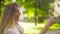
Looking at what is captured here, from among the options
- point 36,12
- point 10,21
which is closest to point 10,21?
point 10,21

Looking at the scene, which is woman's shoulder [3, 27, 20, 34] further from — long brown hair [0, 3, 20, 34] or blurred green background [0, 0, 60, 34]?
blurred green background [0, 0, 60, 34]

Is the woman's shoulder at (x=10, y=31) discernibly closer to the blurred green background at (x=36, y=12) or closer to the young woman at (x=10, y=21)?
the young woman at (x=10, y=21)

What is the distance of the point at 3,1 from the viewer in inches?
58.4

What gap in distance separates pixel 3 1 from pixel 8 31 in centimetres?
81

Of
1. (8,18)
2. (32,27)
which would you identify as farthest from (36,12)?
(8,18)

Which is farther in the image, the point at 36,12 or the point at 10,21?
the point at 36,12

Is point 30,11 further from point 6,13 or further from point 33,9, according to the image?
point 6,13

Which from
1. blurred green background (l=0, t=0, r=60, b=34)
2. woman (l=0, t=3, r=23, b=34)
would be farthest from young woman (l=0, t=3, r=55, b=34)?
blurred green background (l=0, t=0, r=60, b=34)

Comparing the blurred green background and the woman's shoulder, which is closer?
the woman's shoulder

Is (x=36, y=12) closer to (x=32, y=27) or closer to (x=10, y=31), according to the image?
(x=32, y=27)

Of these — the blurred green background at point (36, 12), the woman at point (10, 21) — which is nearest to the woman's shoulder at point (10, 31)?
the woman at point (10, 21)

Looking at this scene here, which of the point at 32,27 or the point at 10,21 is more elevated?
the point at 10,21

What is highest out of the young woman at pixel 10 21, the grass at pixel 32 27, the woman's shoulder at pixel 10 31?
the young woman at pixel 10 21

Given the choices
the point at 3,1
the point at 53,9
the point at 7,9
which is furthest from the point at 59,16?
the point at 7,9
